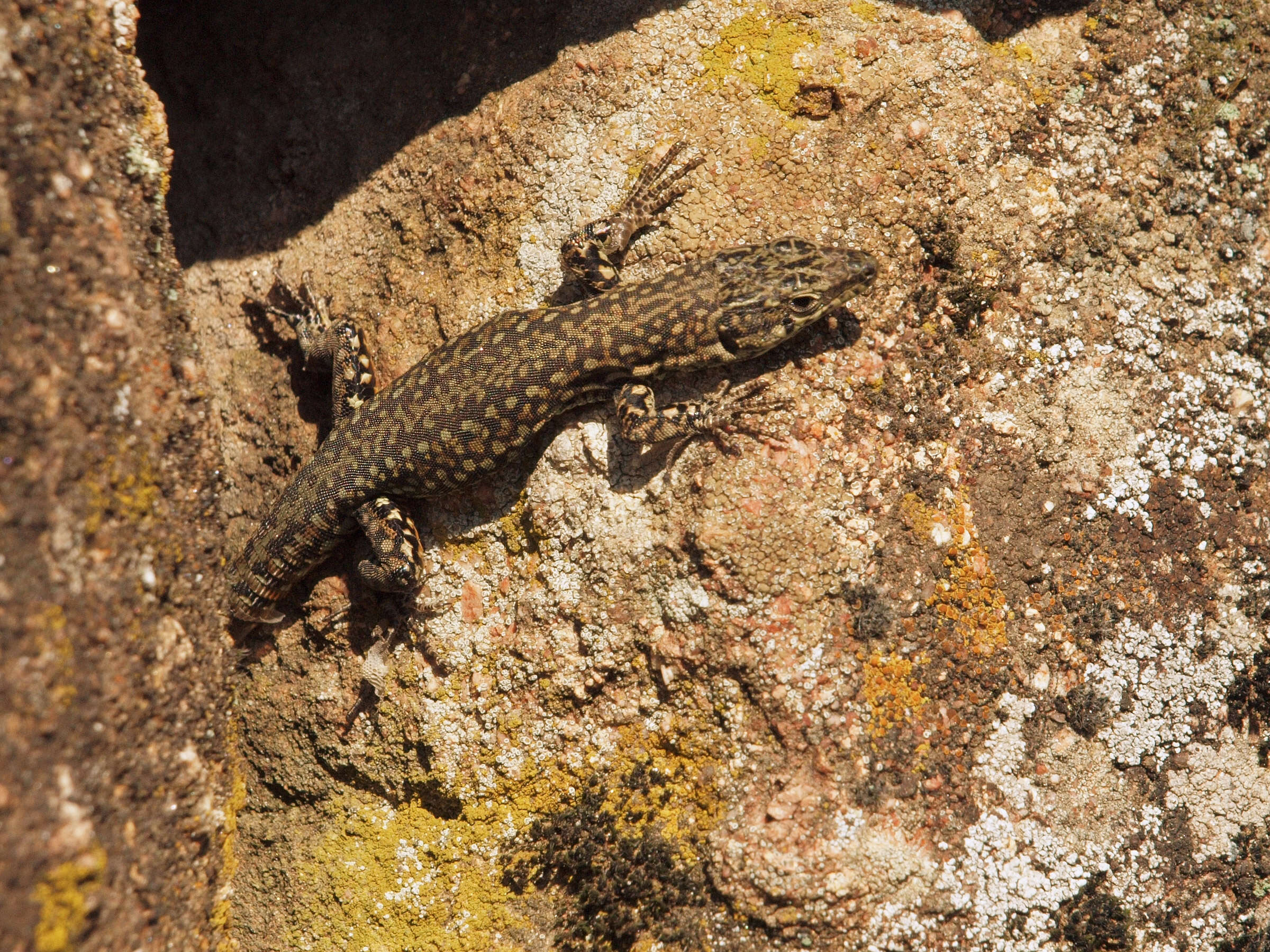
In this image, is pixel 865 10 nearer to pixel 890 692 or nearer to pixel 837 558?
pixel 837 558

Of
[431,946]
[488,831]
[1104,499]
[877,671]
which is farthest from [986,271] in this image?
[431,946]

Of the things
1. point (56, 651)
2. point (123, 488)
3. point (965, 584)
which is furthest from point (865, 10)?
point (56, 651)

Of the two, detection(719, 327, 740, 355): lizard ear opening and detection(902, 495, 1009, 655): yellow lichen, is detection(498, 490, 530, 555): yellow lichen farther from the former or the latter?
detection(902, 495, 1009, 655): yellow lichen

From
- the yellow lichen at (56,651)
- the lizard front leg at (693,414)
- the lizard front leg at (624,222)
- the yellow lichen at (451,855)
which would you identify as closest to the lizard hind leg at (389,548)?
the yellow lichen at (451,855)

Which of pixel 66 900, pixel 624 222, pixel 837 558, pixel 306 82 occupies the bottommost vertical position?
pixel 837 558

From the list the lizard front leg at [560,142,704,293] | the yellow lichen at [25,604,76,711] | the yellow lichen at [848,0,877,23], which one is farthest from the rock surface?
the yellow lichen at [25,604,76,711]

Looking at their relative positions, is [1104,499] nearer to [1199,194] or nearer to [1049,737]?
[1049,737]

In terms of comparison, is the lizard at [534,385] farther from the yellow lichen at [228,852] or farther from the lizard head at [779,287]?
the yellow lichen at [228,852]
